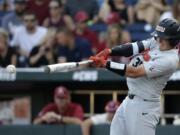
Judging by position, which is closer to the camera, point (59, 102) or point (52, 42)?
point (59, 102)

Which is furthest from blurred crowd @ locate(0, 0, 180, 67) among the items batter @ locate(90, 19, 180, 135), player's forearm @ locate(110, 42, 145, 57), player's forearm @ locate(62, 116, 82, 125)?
batter @ locate(90, 19, 180, 135)

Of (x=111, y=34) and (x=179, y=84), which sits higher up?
(x=111, y=34)

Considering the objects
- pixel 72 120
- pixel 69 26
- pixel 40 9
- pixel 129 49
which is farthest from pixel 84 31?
pixel 129 49

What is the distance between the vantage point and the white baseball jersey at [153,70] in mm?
5977

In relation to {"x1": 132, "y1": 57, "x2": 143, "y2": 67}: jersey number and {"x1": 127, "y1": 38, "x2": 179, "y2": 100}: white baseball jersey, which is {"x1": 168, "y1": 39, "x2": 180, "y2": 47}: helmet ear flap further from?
{"x1": 132, "y1": 57, "x2": 143, "y2": 67}: jersey number

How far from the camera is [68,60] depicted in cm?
933

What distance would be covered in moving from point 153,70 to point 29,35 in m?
4.41

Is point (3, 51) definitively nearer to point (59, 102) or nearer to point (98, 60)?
point (59, 102)

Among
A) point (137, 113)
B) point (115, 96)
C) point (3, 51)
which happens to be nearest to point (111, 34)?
point (115, 96)

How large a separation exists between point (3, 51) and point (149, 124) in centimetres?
→ 382

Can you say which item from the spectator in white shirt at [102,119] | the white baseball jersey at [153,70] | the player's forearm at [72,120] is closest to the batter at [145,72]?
the white baseball jersey at [153,70]

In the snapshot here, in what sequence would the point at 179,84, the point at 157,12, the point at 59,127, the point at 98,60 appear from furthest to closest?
the point at 157,12, the point at 179,84, the point at 59,127, the point at 98,60

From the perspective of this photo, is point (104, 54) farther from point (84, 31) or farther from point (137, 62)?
point (84, 31)

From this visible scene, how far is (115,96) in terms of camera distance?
30.6ft
